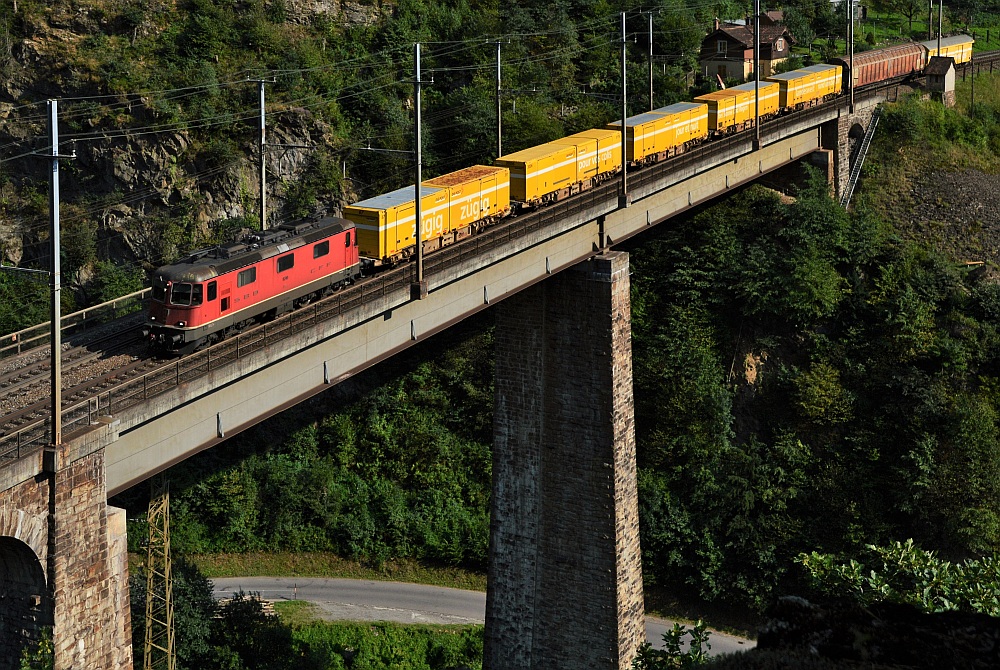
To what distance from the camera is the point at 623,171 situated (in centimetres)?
4394

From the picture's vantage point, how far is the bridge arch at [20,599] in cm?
2469

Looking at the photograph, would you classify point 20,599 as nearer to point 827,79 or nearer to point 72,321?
point 72,321

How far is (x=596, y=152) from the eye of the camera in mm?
48188

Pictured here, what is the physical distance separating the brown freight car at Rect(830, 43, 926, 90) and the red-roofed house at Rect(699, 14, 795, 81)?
12.4 ft

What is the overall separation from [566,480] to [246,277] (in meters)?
14.9

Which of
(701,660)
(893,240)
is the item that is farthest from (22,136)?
(701,660)

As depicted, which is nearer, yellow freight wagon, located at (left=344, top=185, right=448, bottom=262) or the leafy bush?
the leafy bush

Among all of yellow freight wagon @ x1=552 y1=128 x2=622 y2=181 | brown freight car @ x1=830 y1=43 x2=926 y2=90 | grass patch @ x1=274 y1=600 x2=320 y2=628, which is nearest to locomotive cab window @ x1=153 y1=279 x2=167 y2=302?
yellow freight wagon @ x1=552 y1=128 x2=622 y2=181

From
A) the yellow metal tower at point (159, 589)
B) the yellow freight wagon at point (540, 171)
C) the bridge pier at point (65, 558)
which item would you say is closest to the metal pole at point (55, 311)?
the bridge pier at point (65, 558)

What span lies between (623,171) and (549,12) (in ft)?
130

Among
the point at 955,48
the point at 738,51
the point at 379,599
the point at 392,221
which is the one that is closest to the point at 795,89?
the point at 738,51

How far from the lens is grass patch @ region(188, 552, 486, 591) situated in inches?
2101

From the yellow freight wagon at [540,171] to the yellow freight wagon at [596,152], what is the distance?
1.82 ft

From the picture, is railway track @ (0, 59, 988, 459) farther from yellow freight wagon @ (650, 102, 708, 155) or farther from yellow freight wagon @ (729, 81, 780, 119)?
yellow freight wagon @ (729, 81, 780, 119)
